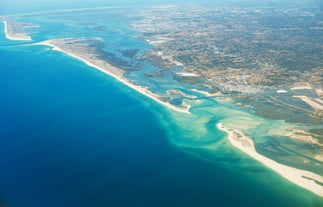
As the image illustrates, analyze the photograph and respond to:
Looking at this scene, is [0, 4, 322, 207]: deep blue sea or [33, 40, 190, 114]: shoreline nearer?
[0, 4, 322, 207]: deep blue sea

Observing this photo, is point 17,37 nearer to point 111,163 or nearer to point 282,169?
point 111,163

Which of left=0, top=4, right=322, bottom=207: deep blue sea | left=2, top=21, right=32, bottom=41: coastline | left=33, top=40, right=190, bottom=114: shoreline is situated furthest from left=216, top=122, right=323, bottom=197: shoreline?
left=2, top=21, right=32, bottom=41: coastline

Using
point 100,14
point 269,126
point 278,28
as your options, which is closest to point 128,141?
point 269,126

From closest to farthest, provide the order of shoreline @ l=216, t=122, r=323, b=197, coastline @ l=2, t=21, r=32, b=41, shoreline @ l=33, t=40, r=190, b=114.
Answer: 1. shoreline @ l=216, t=122, r=323, b=197
2. shoreline @ l=33, t=40, r=190, b=114
3. coastline @ l=2, t=21, r=32, b=41

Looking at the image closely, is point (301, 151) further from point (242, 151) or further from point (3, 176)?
point (3, 176)

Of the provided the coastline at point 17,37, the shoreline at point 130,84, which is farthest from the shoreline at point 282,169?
the coastline at point 17,37

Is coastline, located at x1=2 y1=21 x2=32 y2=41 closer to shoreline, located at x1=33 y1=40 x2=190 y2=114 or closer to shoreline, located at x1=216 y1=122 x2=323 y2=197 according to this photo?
shoreline, located at x1=33 y1=40 x2=190 y2=114
